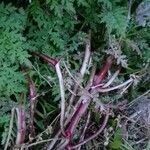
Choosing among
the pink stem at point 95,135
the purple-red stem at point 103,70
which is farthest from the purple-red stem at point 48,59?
the pink stem at point 95,135

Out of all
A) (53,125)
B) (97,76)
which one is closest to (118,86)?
(97,76)

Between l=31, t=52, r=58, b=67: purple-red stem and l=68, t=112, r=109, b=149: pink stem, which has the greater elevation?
l=31, t=52, r=58, b=67: purple-red stem

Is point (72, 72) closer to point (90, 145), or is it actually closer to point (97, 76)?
point (97, 76)

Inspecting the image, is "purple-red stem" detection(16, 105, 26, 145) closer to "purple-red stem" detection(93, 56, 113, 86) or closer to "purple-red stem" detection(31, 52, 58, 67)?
"purple-red stem" detection(31, 52, 58, 67)

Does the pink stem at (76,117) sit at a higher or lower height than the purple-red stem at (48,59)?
lower

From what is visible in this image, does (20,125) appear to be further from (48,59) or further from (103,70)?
(103,70)

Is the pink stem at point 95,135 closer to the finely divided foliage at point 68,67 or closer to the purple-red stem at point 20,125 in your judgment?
the finely divided foliage at point 68,67

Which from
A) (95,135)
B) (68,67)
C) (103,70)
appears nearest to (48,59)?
(68,67)

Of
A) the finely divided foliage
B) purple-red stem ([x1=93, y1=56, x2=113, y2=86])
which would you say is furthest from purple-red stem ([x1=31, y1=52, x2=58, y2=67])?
purple-red stem ([x1=93, y1=56, x2=113, y2=86])
